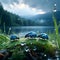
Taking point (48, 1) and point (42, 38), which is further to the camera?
point (48, 1)

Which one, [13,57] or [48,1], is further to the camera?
[48,1]

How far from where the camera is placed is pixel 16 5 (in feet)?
8.57

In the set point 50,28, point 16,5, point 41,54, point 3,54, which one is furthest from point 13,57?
point 16,5

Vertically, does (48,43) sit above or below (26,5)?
below

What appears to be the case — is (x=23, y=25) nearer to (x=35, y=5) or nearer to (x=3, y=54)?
(x=35, y=5)

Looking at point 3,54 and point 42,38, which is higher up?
point 42,38

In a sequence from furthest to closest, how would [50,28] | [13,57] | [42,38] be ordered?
[50,28], [42,38], [13,57]

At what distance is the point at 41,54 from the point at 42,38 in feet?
0.56

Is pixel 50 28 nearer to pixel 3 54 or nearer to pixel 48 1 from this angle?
pixel 48 1

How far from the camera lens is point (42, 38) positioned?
6.15ft

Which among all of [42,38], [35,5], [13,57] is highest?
[35,5]

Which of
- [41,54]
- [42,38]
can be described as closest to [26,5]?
[42,38]

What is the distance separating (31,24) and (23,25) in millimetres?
103

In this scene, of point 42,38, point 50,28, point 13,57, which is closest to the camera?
point 13,57
